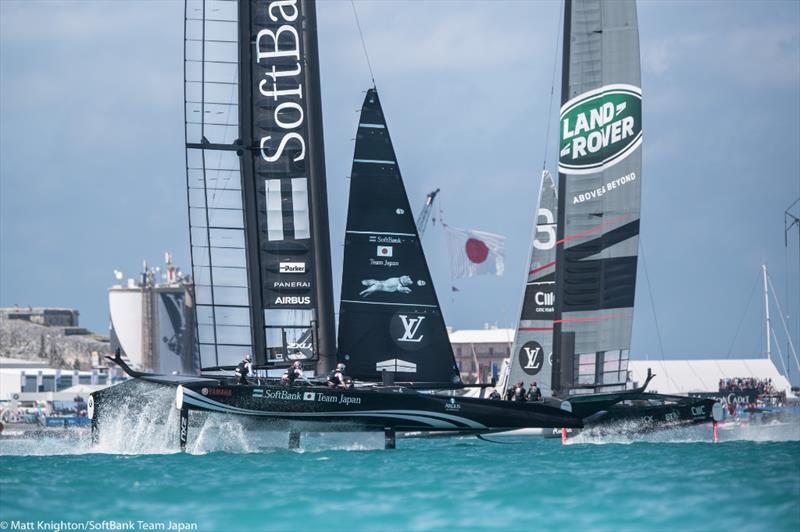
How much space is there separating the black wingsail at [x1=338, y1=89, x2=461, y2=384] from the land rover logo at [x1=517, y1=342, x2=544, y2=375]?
11.3 meters

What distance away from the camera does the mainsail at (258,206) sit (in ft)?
103

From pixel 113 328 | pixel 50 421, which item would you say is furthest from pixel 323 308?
pixel 113 328

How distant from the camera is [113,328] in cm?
12550

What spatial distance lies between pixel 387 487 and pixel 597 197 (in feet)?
50.9

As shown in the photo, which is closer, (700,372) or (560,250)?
(560,250)

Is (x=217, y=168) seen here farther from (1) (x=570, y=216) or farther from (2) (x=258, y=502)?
(2) (x=258, y=502)

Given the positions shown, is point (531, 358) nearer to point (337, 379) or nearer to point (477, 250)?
point (337, 379)

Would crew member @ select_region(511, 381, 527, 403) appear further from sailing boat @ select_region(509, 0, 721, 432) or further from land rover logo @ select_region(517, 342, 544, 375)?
land rover logo @ select_region(517, 342, 544, 375)

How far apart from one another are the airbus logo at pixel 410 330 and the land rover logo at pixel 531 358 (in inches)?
470

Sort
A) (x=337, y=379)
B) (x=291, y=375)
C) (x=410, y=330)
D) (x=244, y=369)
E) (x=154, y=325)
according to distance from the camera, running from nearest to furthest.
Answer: (x=291, y=375), (x=244, y=369), (x=337, y=379), (x=410, y=330), (x=154, y=325)

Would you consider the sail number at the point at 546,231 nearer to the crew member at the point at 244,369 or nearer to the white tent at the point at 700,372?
the crew member at the point at 244,369

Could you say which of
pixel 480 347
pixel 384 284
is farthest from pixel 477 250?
pixel 480 347

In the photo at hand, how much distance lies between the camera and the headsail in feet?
142

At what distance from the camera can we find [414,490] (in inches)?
814
